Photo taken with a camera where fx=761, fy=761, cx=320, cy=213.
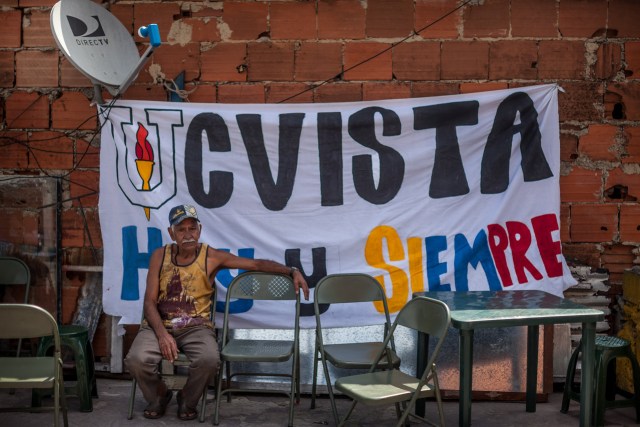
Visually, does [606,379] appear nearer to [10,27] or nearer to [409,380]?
[409,380]

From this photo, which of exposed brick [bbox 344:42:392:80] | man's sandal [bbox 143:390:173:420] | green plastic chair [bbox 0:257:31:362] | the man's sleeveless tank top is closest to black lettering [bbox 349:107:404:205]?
exposed brick [bbox 344:42:392:80]

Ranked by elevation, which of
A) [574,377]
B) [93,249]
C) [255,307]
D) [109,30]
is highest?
[109,30]

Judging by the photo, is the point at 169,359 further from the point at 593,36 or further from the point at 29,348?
the point at 593,36

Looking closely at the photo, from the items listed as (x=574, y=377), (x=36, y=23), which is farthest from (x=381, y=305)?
(x=36, y=23)

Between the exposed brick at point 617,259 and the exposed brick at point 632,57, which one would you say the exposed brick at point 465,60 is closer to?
the exposed brick at point 632,57

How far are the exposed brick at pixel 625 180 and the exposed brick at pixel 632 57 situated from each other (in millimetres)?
759

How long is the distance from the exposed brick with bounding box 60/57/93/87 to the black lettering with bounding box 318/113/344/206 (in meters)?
2.01

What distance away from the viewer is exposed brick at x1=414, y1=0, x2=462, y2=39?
598 cm

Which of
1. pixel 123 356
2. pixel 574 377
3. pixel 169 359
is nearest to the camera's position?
pixel 169 359

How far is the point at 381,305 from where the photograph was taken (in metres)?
5.69

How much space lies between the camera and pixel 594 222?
597 centimetres

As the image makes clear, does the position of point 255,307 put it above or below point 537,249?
below

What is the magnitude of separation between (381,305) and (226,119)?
184 cm

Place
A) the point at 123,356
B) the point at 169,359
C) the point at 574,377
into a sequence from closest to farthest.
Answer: the point at 169,359
the point at 574,377
the point at 123,356
